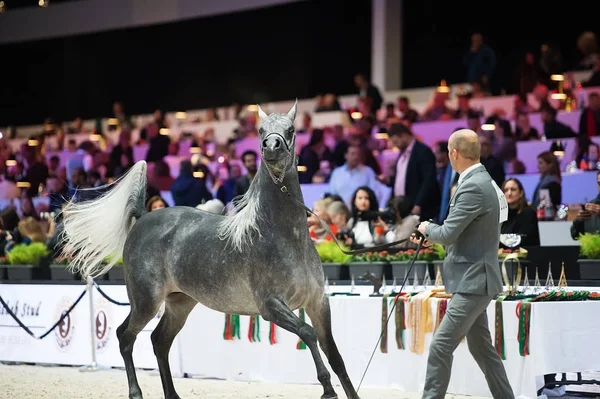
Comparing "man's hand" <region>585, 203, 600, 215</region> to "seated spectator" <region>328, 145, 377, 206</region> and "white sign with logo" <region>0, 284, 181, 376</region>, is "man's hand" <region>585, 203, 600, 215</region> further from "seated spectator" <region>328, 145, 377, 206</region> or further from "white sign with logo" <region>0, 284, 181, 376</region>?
"seated spectator" <region>328, 145, 377, 206</region>

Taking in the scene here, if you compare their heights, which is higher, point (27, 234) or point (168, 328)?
point (27, 234)

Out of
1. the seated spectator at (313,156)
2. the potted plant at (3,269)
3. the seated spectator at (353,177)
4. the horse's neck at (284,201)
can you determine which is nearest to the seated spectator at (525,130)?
the seated spectator at (353,177)

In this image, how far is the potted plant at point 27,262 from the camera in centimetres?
1251

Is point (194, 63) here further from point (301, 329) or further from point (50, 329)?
point (301, 329)

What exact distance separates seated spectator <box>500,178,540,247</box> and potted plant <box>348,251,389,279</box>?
1.33 m

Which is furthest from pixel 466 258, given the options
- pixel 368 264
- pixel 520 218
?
pixel 520 218

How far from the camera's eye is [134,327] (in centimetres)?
854

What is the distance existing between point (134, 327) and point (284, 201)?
6.50 feet

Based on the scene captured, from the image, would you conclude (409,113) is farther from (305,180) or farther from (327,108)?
(327,108)

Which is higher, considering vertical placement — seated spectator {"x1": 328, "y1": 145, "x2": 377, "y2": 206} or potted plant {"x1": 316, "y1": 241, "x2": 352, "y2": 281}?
seated spectator {"x1": 328, "y1": 145, "x2": 377, "y2": 206}

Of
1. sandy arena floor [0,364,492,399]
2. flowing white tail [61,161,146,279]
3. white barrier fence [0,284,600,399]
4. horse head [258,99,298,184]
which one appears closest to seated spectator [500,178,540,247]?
white barrier fence [0,284,600,399]

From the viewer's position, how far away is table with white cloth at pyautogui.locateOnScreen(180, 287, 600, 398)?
7.77 m

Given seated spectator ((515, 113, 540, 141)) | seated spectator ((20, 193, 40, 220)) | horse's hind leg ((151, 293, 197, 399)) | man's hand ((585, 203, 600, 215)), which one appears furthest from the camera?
seated spectator ((20, 193, 40, 220))

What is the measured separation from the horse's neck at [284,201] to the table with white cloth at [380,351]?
166cm
